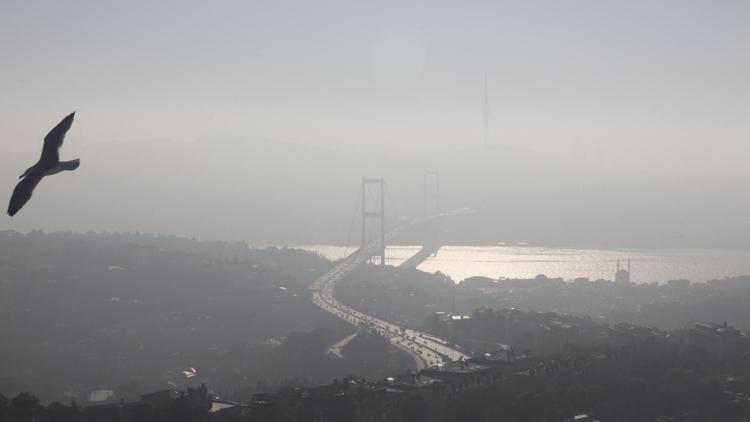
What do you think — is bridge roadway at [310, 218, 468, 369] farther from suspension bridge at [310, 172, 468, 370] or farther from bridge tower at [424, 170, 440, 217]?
bridge tower at [424, 170, 440, 217]

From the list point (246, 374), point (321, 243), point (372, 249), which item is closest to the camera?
point (246, 374)

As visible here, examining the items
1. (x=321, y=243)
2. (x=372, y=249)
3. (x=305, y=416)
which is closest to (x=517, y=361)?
→ (x=305, y=416)

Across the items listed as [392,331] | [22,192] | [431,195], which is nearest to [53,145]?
[22,192]

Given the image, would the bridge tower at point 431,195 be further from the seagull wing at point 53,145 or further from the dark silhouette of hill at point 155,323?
the seagull wing at point 53,145

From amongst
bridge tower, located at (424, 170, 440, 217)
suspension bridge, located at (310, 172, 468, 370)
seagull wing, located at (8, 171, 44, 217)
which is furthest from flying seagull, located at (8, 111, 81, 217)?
bridge tower, located at (424, 170, 440, 217)

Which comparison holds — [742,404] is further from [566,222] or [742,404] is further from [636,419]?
[566,222]

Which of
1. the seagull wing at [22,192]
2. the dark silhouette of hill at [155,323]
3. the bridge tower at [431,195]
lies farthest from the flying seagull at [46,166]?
the bridge tower at [431,195]
